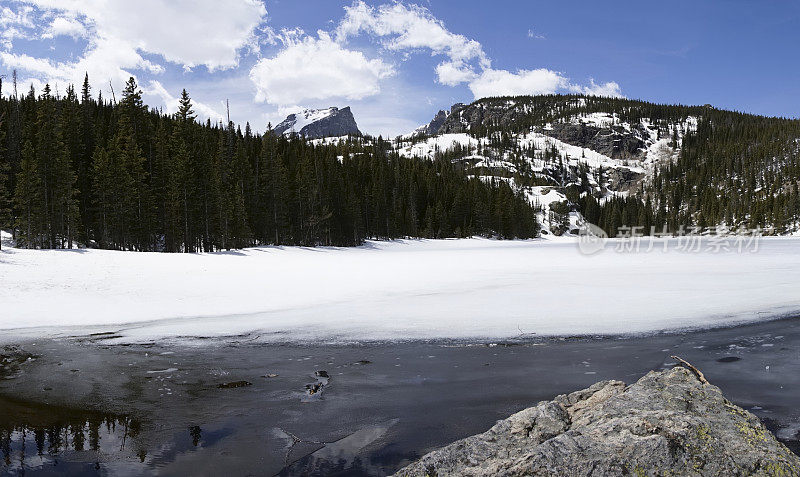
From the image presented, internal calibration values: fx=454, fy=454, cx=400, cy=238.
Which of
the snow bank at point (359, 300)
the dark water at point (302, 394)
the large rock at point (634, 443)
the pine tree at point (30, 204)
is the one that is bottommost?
the dark water at point (302, 394)

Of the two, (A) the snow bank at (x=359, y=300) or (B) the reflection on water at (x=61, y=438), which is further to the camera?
(A) the snow bank at (x=359, y=300)

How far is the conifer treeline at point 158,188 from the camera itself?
4278 centimetres

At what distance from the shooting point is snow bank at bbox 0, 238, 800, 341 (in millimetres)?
14000

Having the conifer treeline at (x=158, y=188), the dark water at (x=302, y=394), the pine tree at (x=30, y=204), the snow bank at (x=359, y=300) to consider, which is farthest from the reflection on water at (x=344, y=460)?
the pine tree at (x=30, y=204)

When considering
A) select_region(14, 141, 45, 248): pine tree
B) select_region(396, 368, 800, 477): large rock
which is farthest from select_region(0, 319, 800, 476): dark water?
select_region(14, 141, 45, 248): pine tree

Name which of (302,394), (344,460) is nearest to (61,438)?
(302,394)

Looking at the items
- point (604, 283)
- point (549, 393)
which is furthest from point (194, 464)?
point (604, 283)

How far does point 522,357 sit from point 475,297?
339 inches

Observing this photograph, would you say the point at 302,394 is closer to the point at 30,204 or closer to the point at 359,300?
the point at 359,300

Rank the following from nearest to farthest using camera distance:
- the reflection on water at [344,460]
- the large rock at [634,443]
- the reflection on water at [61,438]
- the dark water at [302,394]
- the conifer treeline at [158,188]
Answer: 1. the large rock at [634,443]
2. the reflection on water at [344,460]
3. the reflection on water at [61,438]
4. the dark water at [302,394]
5. the conifer treeline at [158,188]

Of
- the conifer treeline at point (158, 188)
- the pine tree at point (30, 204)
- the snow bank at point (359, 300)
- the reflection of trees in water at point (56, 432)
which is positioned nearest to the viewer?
the reflection of trees in water at point (56, 432)

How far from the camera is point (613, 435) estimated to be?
366 cm

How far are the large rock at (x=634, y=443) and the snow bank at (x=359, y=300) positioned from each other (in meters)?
8.35

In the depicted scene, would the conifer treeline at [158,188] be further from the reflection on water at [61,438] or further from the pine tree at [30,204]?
the reflection on water at [61,438]
